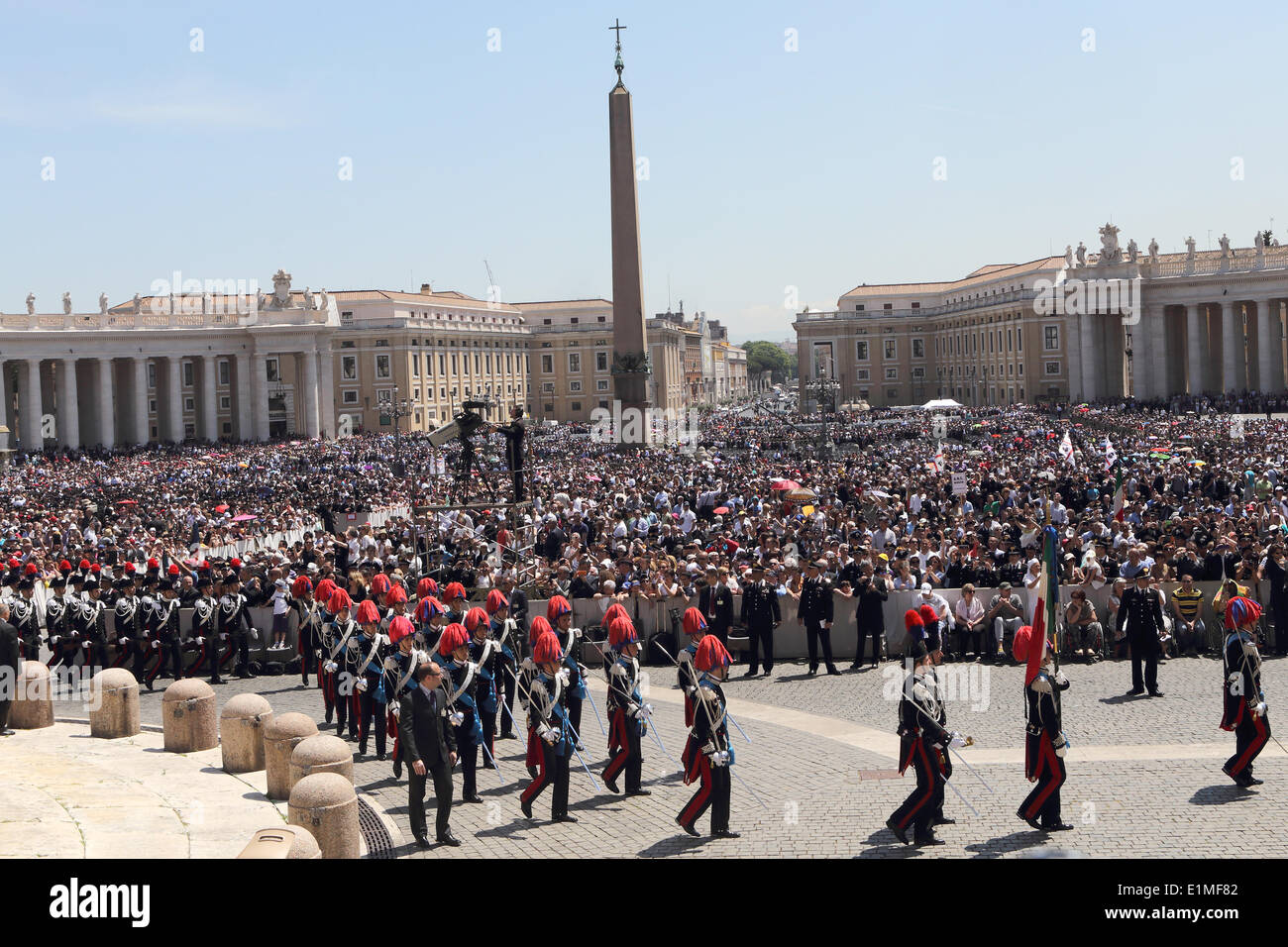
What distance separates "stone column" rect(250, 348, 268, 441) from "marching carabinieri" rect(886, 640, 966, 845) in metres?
78.8

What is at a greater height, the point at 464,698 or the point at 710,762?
the point at 464,698

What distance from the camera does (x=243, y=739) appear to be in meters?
12.6

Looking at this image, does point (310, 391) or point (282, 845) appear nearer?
point (282, 845)

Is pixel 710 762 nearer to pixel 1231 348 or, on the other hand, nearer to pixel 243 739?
pixel 243 739

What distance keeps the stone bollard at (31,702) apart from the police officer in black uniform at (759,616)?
318 inches

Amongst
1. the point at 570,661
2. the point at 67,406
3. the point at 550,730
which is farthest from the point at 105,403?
the point at 550,730

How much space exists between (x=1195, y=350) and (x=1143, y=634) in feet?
243

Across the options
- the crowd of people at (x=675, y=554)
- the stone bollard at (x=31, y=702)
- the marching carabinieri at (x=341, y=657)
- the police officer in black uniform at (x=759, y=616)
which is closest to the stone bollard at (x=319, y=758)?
the crowd of people at (x=675, y=554)

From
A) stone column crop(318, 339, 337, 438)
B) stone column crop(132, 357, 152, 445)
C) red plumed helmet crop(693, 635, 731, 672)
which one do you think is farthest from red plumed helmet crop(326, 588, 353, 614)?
stone column crop(318, 339, 337, 438)

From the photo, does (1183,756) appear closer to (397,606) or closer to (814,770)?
(814,770)

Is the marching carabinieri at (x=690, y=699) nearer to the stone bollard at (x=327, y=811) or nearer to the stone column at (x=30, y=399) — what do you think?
the stone bollard at (x=327, y=811)
